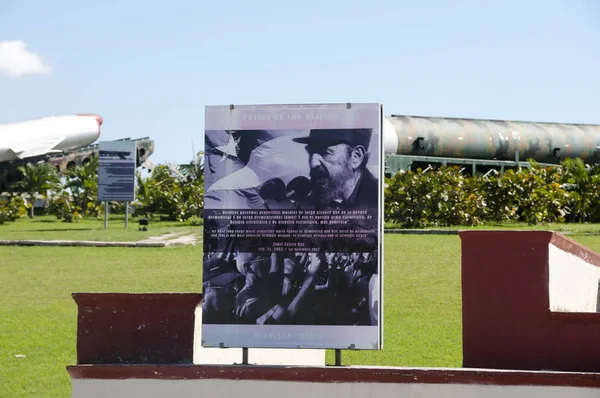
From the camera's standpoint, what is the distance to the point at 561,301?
5.39 m

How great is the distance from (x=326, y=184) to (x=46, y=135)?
3200 centimetres

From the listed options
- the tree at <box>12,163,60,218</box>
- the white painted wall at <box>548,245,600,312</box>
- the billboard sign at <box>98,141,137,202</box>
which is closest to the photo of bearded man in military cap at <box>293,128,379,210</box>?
the white painted wall at <box>548,245,600,312</box>

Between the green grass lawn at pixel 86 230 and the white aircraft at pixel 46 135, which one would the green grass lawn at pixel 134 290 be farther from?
the white aircraft at pixel 46 135

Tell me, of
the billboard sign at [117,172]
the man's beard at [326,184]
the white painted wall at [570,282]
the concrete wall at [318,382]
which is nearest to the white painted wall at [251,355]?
the concrete wall at [318,382]

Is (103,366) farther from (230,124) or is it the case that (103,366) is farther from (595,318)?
(595,318)

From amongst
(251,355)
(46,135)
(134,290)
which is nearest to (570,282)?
(251,355)

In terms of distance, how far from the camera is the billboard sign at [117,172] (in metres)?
21.3

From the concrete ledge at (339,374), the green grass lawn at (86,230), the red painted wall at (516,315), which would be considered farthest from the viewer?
the green grass lawn at (86,230)

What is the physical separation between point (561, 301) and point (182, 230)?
14967 millimetres

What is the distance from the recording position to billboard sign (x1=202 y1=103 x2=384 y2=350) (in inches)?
201

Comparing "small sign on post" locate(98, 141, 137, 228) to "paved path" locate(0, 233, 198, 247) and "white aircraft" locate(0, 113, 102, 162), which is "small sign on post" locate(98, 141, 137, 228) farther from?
"white aircraft" locate(0, 113, 102, 162)

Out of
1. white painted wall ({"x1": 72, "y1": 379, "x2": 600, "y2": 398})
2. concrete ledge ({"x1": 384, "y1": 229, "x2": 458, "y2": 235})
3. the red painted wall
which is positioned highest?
concrete ledge ({"x1": 384, "y1": 229, "x2": 458, "y2": 235})

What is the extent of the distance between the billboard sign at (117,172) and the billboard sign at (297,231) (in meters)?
16.4

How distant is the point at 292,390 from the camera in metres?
4.96
